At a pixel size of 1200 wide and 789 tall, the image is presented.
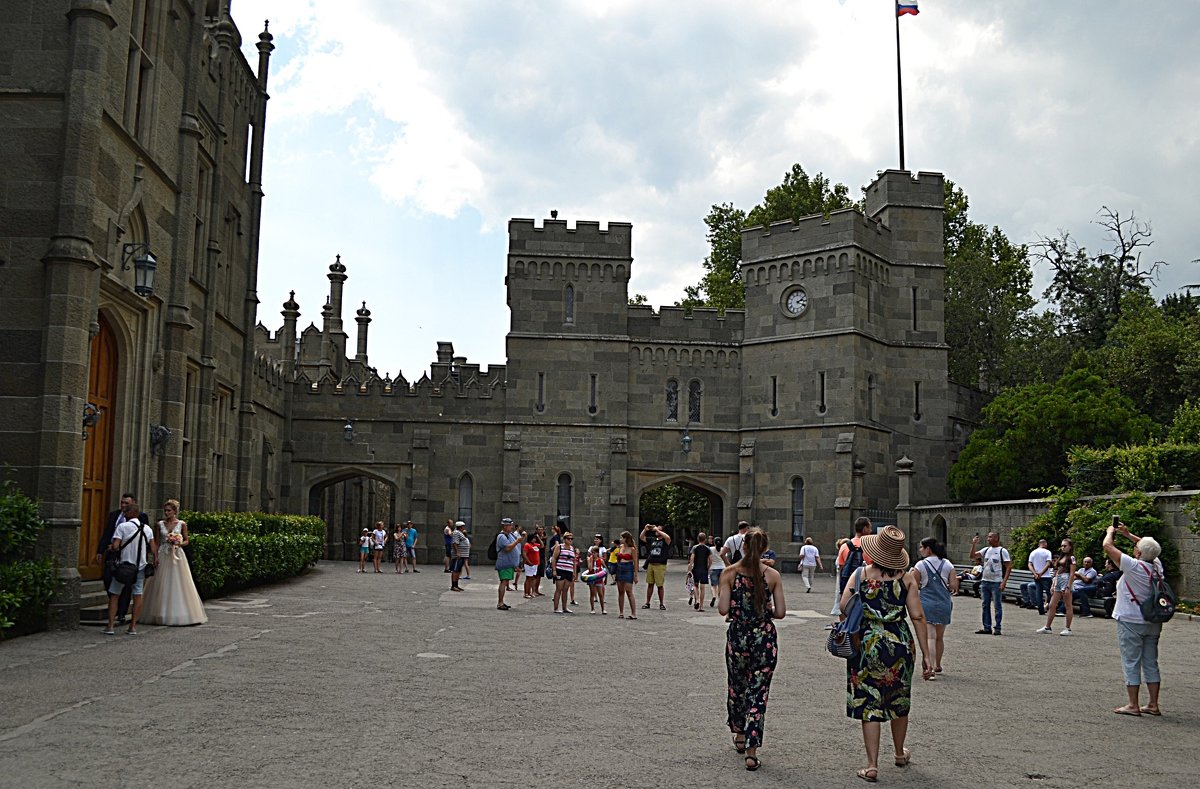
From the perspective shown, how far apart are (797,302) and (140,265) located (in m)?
22.7

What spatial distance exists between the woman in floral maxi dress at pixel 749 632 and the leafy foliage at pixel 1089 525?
1200 cm

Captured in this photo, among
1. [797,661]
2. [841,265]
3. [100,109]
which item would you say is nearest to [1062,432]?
[841,265]

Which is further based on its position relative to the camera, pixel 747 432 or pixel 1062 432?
pixel 747 432

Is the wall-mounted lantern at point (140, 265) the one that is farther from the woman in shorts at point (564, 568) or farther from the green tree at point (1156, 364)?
the green tree at point (1156, 364)

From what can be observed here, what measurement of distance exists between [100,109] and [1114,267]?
3611cm

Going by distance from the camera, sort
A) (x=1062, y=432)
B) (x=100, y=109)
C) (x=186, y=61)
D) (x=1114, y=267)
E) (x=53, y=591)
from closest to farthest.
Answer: (x=53, y=591) → (x=100, y=109) → (x=186, y=61) → (x=1062, y=432) → (x=1114, y=267)

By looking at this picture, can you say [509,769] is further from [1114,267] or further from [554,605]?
[1114,267]

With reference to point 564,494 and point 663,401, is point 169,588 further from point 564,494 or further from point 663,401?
point 663,401

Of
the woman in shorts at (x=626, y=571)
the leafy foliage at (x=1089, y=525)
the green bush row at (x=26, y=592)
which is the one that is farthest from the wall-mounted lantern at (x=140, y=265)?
the leafy foliage at (x=1089, y=525)

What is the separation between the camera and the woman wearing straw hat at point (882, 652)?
6.77 meters

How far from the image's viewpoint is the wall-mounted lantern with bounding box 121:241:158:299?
1431 centimetres

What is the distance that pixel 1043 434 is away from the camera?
29.7m

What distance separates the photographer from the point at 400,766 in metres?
6.59

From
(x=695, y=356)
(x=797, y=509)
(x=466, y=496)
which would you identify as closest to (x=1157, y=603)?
(x=797, y=509)
